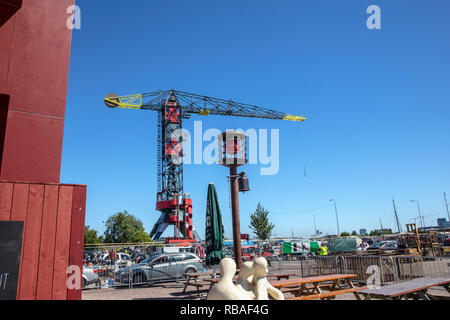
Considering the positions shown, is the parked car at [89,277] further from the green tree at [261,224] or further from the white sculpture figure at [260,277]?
the green tree at [261,224]

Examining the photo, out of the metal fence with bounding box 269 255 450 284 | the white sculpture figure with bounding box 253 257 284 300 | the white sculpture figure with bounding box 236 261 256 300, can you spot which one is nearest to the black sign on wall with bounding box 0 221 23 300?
the white sculpture figure with bounding box 236 261 256 300

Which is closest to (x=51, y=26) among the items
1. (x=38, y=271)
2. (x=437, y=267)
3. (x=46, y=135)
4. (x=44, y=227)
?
(x=46, y=135)

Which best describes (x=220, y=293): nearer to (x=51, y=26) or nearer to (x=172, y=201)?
(x=51, y=26)

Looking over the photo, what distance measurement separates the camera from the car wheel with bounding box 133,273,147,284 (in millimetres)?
12445

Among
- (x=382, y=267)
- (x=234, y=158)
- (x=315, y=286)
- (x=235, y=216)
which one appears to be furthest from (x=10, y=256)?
(x=382, y=267)

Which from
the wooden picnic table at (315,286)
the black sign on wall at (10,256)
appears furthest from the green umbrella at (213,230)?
the black sign on wall at (10,256)

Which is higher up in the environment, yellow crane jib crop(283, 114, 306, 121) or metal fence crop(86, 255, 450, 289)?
yellow crane jib crop(283, 114, 306, 121)

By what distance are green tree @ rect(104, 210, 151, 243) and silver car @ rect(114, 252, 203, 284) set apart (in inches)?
1446

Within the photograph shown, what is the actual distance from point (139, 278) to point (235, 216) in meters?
5.58

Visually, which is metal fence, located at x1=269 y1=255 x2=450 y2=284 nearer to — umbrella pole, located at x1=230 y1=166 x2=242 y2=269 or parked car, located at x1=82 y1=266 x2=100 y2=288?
umbrella pole, located at x1=230 y1=166 x2=242 y2=269

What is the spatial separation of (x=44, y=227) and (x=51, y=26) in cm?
396

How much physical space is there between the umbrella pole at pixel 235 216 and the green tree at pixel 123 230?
41834 mm

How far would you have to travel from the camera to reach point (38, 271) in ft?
14.3
